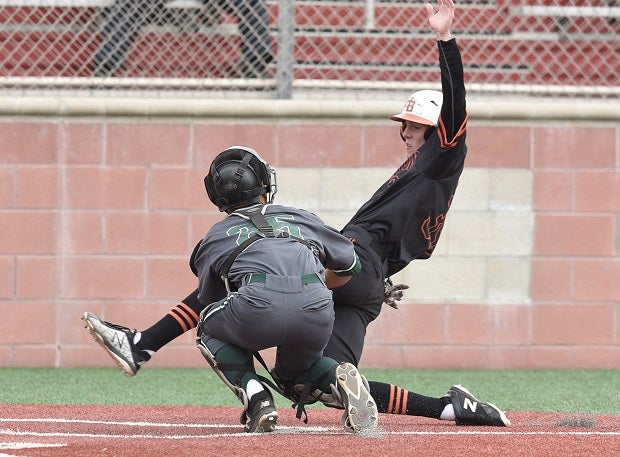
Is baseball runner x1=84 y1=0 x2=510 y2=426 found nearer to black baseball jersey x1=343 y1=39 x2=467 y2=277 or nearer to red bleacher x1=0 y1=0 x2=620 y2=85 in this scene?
black baseball jersey x1=343 y1=39 x2=467 y2=277

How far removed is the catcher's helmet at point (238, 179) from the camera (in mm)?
4969

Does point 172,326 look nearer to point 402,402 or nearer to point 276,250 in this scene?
point 276,250

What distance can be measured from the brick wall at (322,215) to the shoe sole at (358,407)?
363cm

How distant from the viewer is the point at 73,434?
485 centimetres

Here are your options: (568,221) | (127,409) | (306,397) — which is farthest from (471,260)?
(306,397)

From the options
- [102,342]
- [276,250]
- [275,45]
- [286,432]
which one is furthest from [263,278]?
[275,45]

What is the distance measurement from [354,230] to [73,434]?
158 centimetres

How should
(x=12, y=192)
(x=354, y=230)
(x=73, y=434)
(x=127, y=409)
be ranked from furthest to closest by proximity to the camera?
1. (x=12, y=192)
2. (x=127, y=409)
3. (x=354, y=230)
4. (x=73, y=434)

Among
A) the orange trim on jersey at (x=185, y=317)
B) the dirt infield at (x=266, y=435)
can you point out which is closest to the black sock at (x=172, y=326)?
the orange trim on jersey at (x=185, y=317)

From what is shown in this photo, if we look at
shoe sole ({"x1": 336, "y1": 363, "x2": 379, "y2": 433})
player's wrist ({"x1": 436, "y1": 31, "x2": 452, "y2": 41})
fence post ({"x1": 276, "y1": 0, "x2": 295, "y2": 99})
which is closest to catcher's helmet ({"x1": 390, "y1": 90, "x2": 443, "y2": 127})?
player's wrist ({"x1": 436, "y1": 31, "x2": 452, "y2": 41})

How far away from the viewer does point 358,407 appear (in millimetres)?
4637

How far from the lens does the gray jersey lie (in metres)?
4.77

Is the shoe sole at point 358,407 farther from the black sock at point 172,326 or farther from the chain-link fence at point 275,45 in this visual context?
the chain-link fence at point 275,45

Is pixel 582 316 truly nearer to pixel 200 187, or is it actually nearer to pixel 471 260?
pixel 471 260
